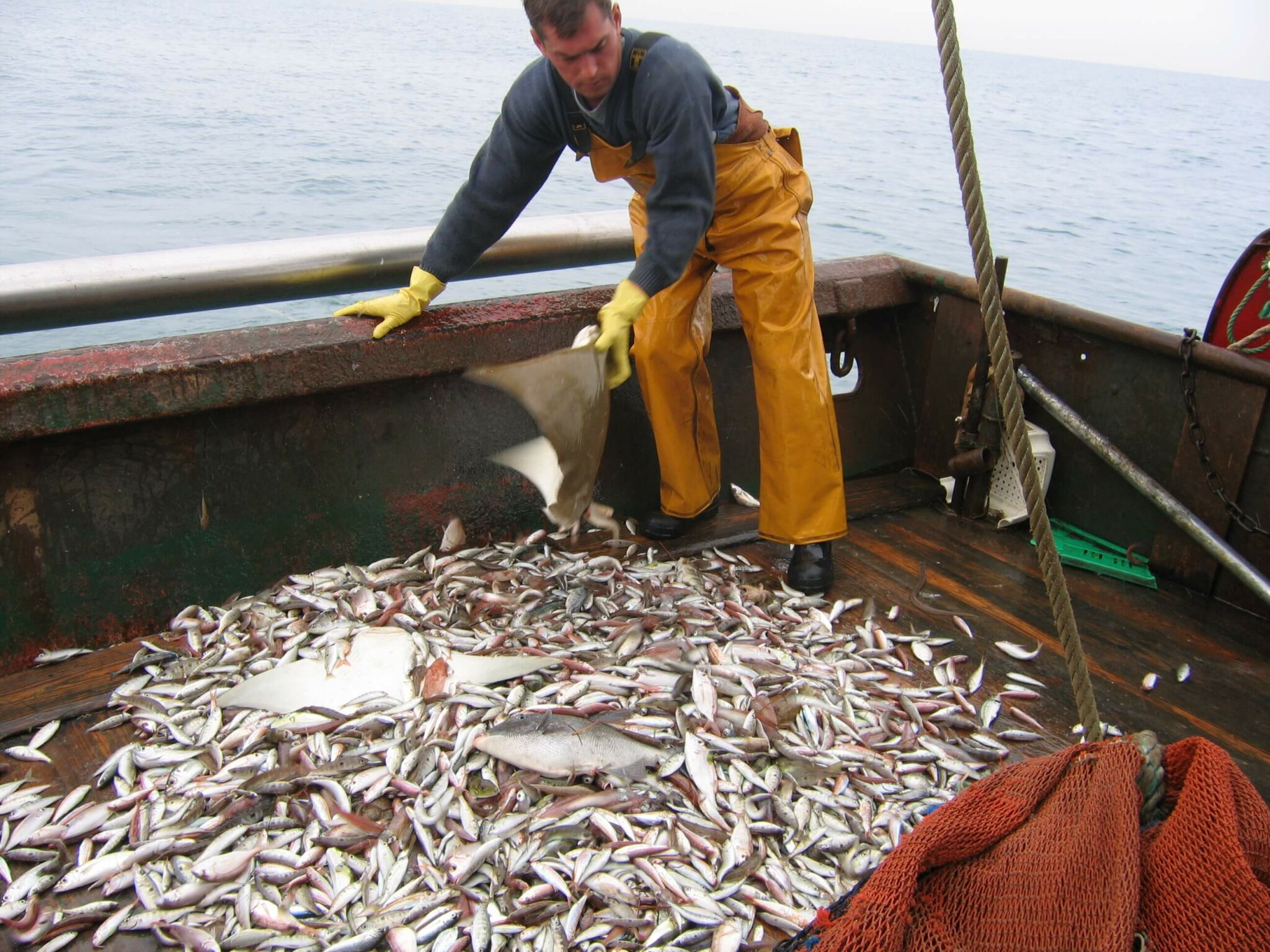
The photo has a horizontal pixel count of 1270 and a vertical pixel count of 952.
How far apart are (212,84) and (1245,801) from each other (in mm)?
41829

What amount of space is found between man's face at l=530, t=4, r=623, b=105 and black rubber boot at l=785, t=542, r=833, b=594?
185cm

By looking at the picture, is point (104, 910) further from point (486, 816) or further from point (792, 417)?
point (792, 417)

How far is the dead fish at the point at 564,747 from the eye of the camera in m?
2.73

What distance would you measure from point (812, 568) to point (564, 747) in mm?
1420

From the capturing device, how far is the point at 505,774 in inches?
107

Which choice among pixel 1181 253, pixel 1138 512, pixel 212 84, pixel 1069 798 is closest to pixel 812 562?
pixel 1138 512

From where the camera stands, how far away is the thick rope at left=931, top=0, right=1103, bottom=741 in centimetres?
213

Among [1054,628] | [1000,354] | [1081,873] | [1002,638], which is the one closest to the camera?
[1081,873]

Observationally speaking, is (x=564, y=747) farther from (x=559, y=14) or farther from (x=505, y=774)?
(x=559, y=14)

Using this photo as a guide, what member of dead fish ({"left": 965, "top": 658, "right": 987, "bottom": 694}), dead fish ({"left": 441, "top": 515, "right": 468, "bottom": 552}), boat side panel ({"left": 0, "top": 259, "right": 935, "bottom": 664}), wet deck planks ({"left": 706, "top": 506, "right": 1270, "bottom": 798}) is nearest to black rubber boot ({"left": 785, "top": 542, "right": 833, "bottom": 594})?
wet deck planks ({"left": 706, "top": 506, "right": 1270, "bottom": 798})

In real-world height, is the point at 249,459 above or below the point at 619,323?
below

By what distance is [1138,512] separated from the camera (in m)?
4.14

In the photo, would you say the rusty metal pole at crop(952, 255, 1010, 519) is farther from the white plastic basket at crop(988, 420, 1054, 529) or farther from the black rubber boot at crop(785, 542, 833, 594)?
the black rubber boot at crop(785, 542, 833, 594)

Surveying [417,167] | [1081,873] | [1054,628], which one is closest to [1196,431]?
[1054,628]
